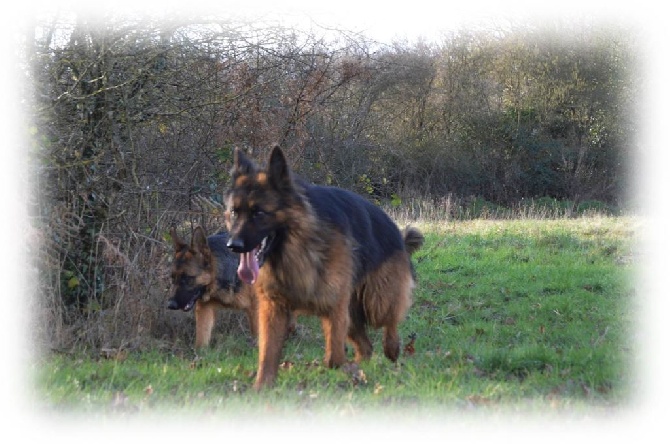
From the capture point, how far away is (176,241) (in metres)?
9.19

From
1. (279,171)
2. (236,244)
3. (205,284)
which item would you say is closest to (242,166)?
(279,171)

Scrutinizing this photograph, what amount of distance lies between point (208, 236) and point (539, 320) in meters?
→ 4.37

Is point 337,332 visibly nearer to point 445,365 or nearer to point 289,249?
point 289,249

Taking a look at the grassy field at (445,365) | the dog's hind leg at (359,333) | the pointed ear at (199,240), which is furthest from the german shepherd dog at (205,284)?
the dog's hind leg at (359,333)

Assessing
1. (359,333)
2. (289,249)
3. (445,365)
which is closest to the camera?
(289,249)

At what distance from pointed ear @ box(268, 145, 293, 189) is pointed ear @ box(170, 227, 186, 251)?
3.06 meters

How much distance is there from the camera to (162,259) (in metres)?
9.16

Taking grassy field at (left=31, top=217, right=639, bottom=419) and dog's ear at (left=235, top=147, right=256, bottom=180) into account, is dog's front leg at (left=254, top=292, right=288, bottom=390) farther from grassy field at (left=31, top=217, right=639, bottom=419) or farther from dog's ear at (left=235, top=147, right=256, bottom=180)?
dog's ear at (left=235, top=147, right=256, bottom=180)

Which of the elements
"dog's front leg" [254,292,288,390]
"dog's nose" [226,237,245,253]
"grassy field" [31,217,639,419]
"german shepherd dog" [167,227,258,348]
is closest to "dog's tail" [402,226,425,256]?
"grassy field" [31,217,639,419]

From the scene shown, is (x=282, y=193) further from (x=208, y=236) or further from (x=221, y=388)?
(x=208, y=236)

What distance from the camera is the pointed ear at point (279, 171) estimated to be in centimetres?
634

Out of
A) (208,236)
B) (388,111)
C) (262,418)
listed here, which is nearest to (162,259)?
(208,236)

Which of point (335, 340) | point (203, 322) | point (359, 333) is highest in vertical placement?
point (335, 340)

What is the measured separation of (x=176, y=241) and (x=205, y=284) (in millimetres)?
628
